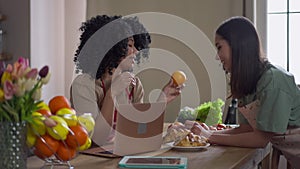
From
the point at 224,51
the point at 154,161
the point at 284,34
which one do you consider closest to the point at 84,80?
the point at 224,51

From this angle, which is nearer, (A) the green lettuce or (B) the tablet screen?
(B) the tablet screen

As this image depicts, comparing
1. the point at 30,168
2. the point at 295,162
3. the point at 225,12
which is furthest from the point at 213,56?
the point at 30,168

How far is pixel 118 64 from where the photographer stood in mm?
2221

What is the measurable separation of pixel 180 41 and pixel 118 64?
1.30 m

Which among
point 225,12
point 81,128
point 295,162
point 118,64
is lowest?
point 295,162

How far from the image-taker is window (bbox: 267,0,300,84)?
3.37 meters

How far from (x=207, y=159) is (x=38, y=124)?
66 centimetres

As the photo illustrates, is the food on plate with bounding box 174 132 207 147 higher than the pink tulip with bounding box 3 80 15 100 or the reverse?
the reverse

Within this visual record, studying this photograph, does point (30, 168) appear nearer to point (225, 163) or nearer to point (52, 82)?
point (225, 163)

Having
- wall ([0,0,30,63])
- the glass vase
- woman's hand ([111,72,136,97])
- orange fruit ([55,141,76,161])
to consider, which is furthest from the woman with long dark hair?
wall ([0,0,30,63])

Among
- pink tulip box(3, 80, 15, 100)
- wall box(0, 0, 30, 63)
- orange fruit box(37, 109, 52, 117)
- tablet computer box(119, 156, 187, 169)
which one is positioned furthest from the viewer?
wall box(0, 0, 30, 63)

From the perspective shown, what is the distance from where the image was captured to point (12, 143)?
3.73ft

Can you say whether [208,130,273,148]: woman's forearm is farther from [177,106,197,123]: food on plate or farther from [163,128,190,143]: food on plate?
[177,106,197,123]: food on plate

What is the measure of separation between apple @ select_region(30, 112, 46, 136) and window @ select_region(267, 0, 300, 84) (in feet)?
8.26
